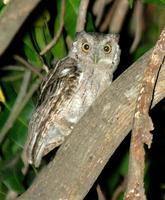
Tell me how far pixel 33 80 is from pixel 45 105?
46 centimetres

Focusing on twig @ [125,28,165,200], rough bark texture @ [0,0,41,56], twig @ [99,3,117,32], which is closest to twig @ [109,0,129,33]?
twig @ [99,3,117,32]

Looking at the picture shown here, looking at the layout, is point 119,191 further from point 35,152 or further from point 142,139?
point 142,139

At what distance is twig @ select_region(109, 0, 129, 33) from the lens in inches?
98.0

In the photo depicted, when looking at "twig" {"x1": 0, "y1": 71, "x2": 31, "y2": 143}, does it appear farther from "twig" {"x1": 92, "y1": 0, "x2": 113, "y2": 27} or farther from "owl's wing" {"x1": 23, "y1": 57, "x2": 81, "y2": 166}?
"twig" {"x1": 92, "y1": 0, "x2": 113, "y2": 27}

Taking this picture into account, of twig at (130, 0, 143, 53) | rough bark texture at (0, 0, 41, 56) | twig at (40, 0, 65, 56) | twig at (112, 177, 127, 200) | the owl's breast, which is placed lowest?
twig at (112, 177, 127, 200)

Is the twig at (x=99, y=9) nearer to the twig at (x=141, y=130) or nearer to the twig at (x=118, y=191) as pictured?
the twig at (x=118, y=191)

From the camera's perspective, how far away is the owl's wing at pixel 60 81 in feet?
6.48

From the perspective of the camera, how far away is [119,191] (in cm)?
248

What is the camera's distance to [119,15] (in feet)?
8.17

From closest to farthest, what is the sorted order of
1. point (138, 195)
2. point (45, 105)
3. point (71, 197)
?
point (138, 195) < point (71, 197) < point (45, 105)

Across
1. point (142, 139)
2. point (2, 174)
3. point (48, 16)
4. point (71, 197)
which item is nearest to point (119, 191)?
point (2, 174)

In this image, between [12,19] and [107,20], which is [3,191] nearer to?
[107,20]

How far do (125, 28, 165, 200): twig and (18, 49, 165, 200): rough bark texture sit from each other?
0.12 metres

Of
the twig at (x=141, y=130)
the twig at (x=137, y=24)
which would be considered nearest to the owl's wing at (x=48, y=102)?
the twig at (x=137, y=24)
